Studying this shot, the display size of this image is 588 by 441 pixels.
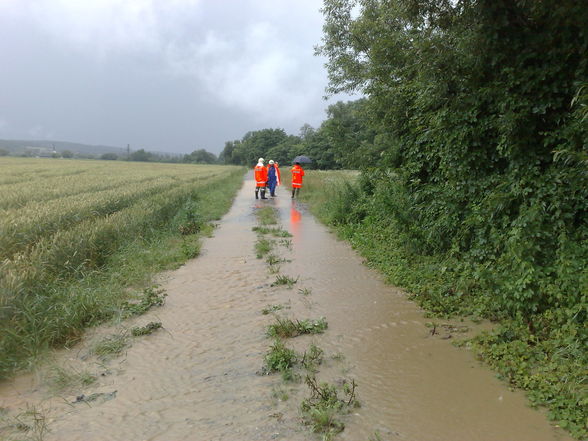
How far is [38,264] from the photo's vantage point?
5.40 meters

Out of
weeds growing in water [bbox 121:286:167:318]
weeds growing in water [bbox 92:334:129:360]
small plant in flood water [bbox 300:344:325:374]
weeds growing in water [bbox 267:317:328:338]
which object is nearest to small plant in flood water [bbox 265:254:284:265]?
weeds growing in water [bbox 121:286:167:318]

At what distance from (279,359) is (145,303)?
2614 mm

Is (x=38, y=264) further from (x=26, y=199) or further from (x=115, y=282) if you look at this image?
(x=26, y=199)

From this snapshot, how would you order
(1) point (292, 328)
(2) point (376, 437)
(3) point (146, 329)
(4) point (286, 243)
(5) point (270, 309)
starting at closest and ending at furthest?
(2) point (376, 437) → (1) point (292, 328) → (3) point (146, 329) → (5) point (270, 309) → (4) point (286, 243)

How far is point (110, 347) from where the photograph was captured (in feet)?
14.3

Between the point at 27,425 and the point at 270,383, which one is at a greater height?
the point at 270,383

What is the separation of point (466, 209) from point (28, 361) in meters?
5.73

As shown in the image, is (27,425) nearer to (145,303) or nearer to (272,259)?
(145,303)

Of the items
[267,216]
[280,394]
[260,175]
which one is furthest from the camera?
[260,175]

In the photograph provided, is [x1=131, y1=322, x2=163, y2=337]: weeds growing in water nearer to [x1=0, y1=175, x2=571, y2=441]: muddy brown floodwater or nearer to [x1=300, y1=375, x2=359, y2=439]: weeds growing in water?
[x1=0, y1=175, x2=571, y2=441]: muddy brown floodwater

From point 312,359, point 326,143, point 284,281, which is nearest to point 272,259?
point 284,281

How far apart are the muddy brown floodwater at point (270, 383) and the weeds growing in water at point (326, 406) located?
84 millimetres

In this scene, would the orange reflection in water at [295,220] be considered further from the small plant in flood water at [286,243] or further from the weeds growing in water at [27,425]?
the weeds growing in water at [27,425]

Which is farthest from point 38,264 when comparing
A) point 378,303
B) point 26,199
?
point 26,199
